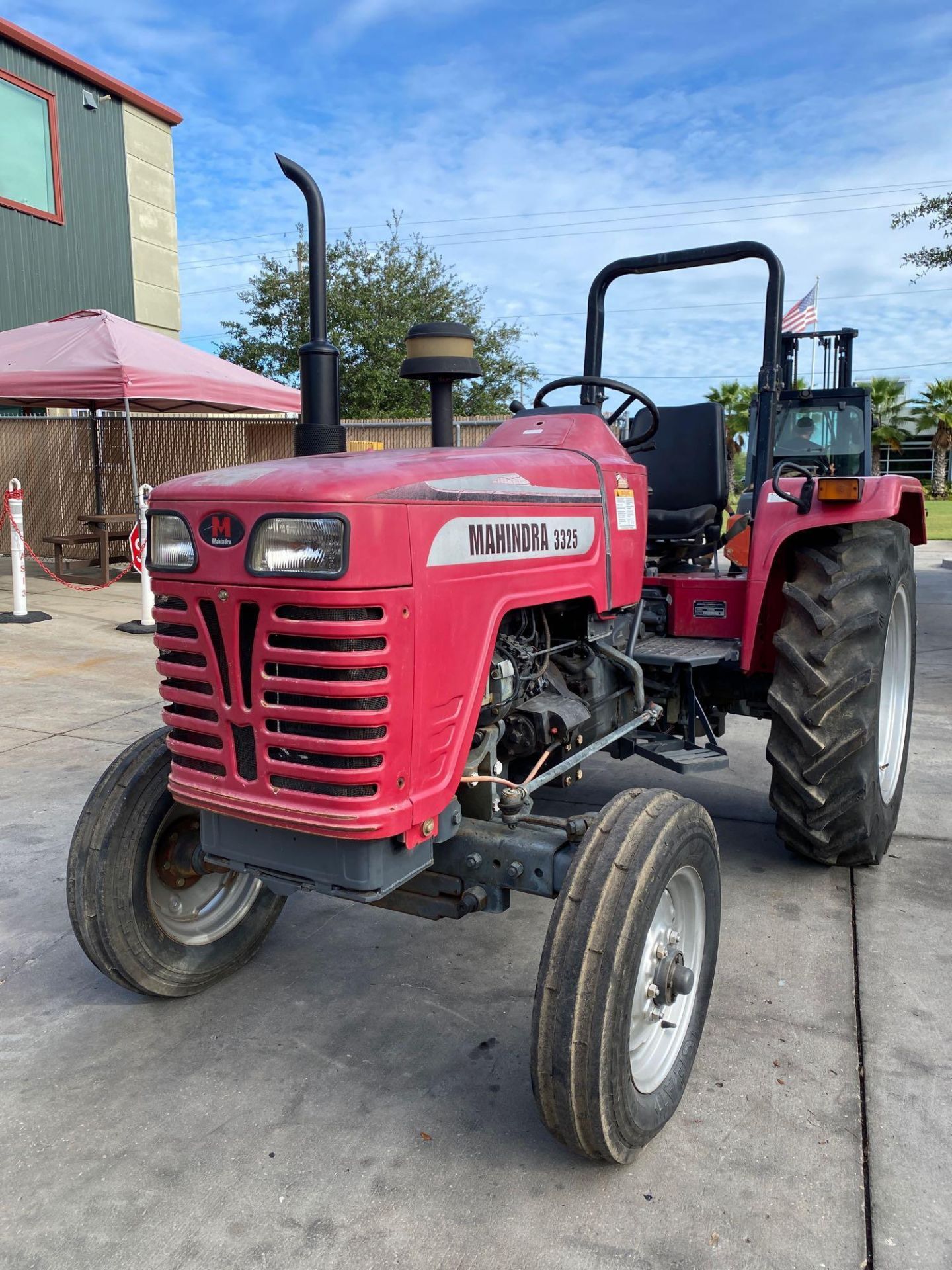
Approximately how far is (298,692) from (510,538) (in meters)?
0.66

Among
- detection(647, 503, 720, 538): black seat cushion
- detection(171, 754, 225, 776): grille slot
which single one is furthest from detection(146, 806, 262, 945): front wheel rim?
detection(647, 503, 720, 538): black seat cushion

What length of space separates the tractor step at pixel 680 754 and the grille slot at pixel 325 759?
1589 millimetres

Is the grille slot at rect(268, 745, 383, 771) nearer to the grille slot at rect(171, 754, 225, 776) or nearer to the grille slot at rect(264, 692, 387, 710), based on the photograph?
the grille slot at rect(264, 692, 387, 710)

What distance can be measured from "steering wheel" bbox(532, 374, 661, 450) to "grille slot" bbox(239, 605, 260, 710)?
1.63m

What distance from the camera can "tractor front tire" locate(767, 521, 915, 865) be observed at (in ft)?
10.5

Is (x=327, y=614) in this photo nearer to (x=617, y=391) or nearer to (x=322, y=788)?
(x=322, y=788)

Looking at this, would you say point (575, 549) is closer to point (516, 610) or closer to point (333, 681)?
point (516, 610)

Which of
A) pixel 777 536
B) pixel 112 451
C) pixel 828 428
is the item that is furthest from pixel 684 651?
pixel 112 451

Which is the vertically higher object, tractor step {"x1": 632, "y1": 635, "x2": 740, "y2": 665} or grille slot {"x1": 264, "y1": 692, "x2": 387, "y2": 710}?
grille slot {"x1": 264, "y1": 692, "x2": 387, "y2": 710}

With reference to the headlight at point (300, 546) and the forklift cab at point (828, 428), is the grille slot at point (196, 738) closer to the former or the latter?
the headlight at point (300, 546)

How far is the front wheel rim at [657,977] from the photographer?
87.7 inches

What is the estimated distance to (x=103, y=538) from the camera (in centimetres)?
1075

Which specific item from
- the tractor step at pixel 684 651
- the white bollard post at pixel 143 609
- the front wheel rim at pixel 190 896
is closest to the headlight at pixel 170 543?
the front wheel rim at pixel 190 896

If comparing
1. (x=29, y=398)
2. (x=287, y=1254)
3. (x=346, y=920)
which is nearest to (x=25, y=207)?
(x=29, y=398)
